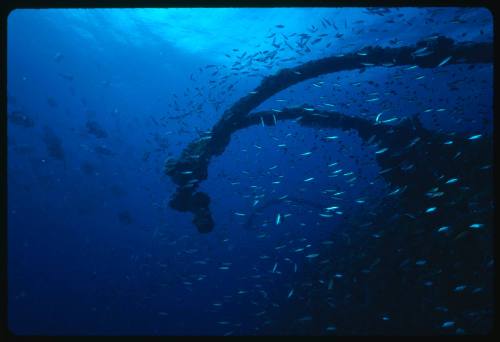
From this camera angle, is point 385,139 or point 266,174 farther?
point 266,174

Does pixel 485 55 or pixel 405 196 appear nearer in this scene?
pixel 485 55

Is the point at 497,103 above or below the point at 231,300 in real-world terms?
above

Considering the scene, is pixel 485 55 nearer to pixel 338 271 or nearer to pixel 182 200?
pixel 338 271

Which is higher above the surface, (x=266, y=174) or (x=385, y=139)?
(x=266, y=174)

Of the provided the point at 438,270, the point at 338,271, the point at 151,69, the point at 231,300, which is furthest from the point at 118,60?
the point at 438,270

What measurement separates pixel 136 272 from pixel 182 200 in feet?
105

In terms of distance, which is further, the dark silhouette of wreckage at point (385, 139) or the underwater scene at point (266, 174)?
the underwater scene at point (266, 174)

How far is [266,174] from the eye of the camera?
2048cm

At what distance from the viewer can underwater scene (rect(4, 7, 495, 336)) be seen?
8.72 m

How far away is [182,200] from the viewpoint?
8719mm

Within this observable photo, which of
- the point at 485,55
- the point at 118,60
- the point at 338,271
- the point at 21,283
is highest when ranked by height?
the point at 118,60

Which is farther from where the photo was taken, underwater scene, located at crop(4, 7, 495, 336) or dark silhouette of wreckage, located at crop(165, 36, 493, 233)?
underwater scene, located at crop(4, 7, 495, 336)

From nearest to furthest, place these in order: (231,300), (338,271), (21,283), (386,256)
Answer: (386,256), (338,271), (231,300), (21,283)

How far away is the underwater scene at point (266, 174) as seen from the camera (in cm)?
872
